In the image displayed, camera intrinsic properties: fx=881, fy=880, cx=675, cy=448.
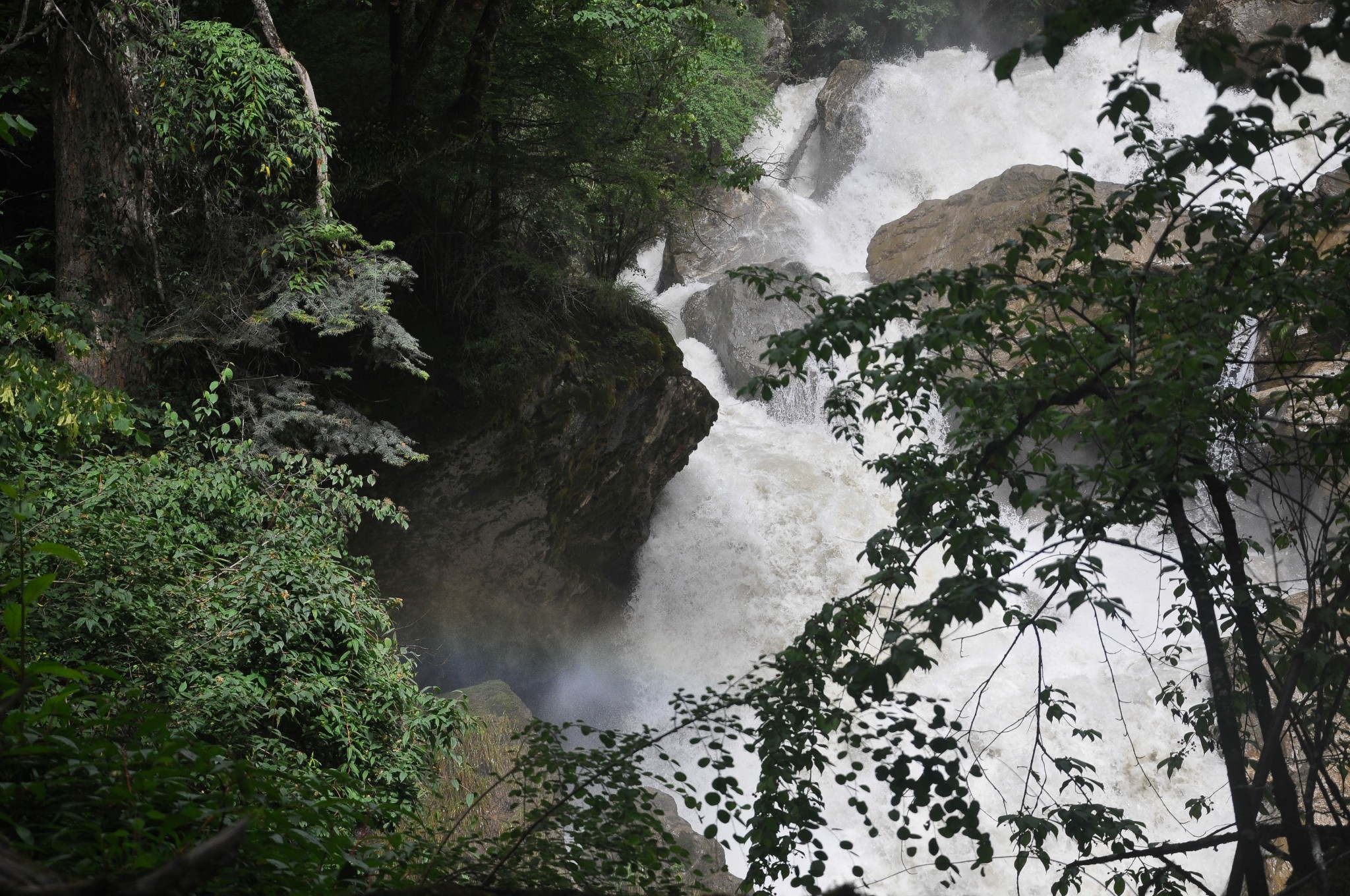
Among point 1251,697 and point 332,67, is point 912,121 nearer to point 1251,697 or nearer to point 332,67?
point 332,67

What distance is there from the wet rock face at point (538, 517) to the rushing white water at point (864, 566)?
2.91 feet

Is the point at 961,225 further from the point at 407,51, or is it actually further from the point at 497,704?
the point at 497,704

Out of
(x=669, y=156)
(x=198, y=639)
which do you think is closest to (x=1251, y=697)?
(x=198, y=639)

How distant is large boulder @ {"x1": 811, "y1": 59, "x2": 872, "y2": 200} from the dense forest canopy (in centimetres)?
1002

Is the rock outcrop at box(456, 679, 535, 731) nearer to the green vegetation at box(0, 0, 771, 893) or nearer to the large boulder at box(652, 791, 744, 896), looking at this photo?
the green vegetation at box(0, 0, 771, 893)

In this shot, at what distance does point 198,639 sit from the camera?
13.9 ft

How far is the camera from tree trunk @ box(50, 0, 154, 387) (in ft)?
17.5

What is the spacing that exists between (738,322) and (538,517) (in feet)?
19.9

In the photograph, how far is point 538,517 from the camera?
9.09 meters

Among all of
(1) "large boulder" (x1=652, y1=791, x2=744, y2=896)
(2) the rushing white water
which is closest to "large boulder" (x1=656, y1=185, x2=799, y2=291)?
(2) the rushing white water

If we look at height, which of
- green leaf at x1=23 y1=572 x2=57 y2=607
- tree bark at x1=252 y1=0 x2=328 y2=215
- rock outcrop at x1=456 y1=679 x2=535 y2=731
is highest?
tree bark at x1=252 y1=0 x2=328 y2=215

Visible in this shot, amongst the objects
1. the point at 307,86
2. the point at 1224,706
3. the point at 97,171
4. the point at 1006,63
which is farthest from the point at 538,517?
the point at 1006,63

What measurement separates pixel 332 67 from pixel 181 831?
716 cm

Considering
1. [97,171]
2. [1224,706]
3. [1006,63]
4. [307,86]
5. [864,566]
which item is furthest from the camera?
[864,566]
